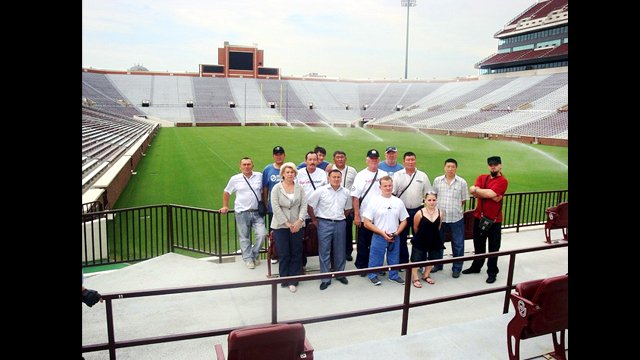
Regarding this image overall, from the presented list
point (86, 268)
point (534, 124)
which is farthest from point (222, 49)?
point (86, 268)

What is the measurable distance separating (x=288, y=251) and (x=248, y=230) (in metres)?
1.15

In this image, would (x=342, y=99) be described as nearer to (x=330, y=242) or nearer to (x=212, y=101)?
(x=212, y=101)

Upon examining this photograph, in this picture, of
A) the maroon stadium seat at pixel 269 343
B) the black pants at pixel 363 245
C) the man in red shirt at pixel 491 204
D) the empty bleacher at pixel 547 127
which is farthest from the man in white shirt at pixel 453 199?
the empty bleacher at pixel 547 127

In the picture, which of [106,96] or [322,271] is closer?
[322,271]

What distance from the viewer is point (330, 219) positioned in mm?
6156

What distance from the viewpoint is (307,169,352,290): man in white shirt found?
20.1 ft

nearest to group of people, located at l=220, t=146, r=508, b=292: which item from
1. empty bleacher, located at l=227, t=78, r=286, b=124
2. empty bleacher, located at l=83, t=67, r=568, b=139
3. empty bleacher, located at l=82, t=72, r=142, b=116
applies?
empty bleacher, located at l=83, t=67, r=568, b=139

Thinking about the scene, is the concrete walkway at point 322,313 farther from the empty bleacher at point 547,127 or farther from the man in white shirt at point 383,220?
the empty bleacher at point 547,127

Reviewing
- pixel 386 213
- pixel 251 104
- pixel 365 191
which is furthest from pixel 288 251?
pixel 251 104

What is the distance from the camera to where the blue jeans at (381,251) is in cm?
614

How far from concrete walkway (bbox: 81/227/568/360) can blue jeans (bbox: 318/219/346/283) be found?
288mm
